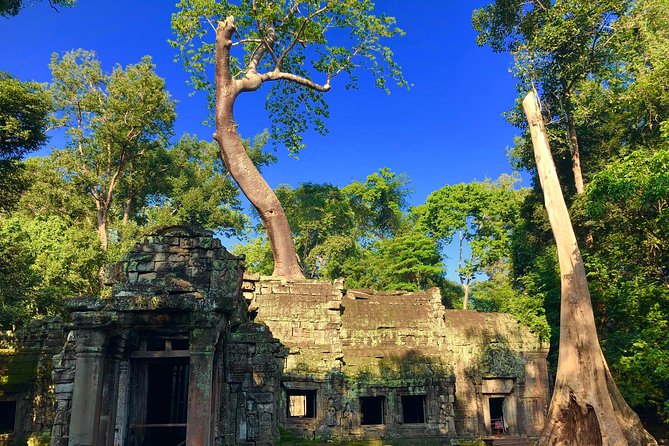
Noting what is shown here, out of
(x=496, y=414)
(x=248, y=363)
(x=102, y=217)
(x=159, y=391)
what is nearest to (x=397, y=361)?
(x=496, y=414)

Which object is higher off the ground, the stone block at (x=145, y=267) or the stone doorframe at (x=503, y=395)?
the stone block at (x=145, y=267)

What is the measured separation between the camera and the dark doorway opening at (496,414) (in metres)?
14.7

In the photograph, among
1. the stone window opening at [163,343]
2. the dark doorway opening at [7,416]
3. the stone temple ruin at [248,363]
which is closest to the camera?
the stone temple ruin at [248,363]

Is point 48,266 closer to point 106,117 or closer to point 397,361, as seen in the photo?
point 106,117

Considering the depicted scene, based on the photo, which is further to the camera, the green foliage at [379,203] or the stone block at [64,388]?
the green foliage at [379,203]

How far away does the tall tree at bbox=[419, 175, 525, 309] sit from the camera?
27.7 metres

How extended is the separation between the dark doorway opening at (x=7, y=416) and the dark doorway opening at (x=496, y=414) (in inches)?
587

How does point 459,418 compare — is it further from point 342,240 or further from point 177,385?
point 342,240

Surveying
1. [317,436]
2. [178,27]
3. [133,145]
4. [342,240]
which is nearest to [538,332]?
[317,436]

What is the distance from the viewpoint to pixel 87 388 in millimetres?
6719

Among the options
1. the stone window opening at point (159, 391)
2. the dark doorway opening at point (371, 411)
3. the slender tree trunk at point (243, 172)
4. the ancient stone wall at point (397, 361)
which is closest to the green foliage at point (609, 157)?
the ancient stone wall at point (397, 361)

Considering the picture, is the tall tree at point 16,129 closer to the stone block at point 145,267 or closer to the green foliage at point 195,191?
the stone block at point 145,267

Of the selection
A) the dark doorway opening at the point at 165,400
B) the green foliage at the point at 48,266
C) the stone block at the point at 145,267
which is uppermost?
the green foliage at the point at 48,266

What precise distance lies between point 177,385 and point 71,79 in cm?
2006
